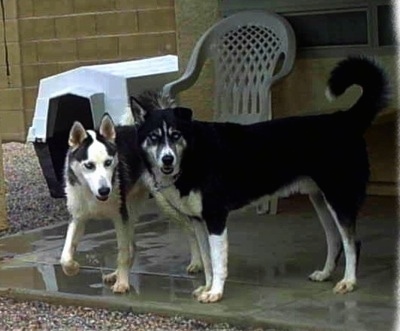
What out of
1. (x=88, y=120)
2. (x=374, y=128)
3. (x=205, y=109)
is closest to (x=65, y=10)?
(x=88, y=120)

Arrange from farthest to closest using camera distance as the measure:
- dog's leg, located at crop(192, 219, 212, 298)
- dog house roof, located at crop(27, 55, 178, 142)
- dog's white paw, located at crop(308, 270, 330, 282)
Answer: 1. dog house roof, located at crop(27, 55, 178, 142)
2. dog's white paw, located at crop(308, 270, 330, 282)
3. dog's leg, located at crop(192, 219, 212, 298)

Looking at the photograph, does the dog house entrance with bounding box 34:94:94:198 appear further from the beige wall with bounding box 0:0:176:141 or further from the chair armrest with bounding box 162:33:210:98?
the beige wall with bounding box 0:0:176:141

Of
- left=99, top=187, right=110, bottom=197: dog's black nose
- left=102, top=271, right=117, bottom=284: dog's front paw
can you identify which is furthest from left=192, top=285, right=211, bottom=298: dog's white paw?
left=99, top=187, right=110, bottom=197: dog's black nose

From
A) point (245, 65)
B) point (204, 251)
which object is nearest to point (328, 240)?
point (204, 251)

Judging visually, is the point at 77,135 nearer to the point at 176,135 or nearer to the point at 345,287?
the point at 176,135

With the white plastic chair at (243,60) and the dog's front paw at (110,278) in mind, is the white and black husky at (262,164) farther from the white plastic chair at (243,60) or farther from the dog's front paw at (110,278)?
the white plastic chair at (243,60)

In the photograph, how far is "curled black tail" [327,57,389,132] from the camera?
21.6ft

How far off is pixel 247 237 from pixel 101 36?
7.01 m

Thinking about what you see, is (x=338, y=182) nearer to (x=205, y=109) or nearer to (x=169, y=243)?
(x=169, y=243)

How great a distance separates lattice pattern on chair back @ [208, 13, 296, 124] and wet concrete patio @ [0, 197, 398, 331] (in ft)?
3.22

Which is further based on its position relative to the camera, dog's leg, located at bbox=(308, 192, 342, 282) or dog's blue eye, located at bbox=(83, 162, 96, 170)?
dog's leg, located at bbox=(308, 192, 342, 282)

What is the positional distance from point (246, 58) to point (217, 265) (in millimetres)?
3411

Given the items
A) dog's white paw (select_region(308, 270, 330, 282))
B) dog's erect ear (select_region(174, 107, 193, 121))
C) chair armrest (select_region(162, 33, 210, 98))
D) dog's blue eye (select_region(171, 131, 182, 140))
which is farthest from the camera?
chair armrest (select_region(162, 33, 210, 98))

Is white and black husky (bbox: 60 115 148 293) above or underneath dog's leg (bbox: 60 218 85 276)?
above
